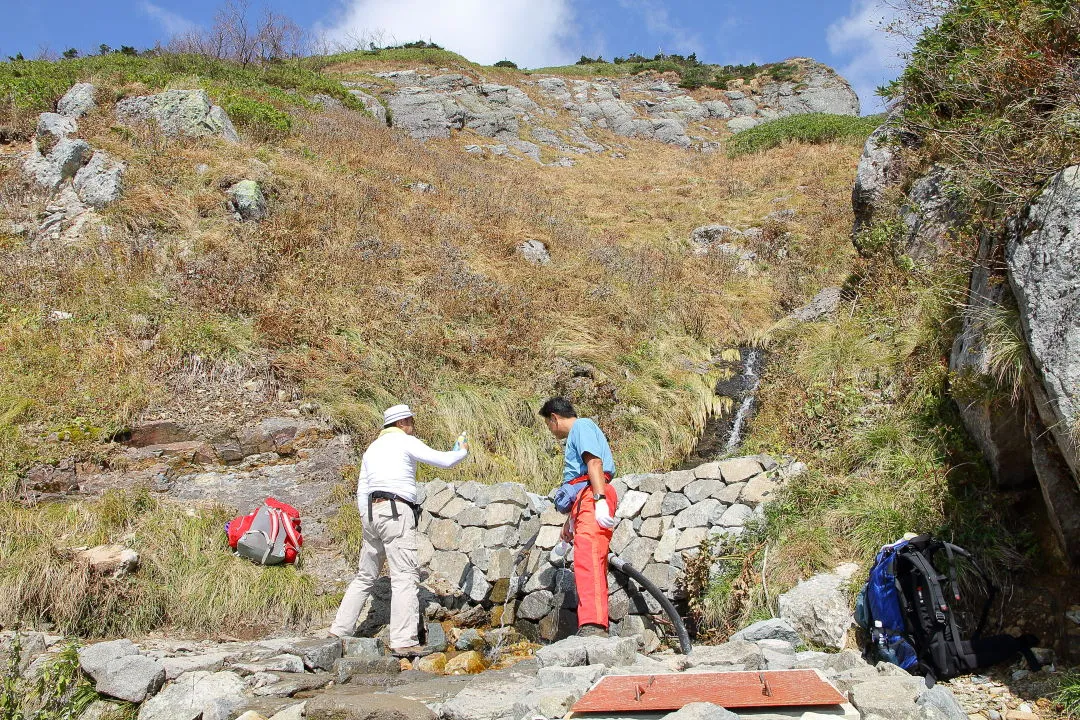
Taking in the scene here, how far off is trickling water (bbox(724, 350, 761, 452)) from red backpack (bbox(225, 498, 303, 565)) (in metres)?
5.08

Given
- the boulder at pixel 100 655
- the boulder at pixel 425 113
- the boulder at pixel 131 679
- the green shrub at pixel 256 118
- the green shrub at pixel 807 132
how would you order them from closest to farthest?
the boulder at pixel 131 679, the boulder at pixel 100 655, the green shrub at pixel 256 118, the green shrub at pixel 807 132, the boulder at pixel 425 113

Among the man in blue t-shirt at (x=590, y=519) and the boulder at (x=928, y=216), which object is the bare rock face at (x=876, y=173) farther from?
the man in blue t-shirt at (x=590, y=519)

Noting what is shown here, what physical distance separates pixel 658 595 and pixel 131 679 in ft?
12.1

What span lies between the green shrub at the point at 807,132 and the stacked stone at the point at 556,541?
57.4ft

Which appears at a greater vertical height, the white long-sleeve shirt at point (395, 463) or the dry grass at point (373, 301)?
the dry grass at point (373, 301)

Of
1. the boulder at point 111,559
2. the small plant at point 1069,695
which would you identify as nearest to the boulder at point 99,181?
the boulder at point 111,559

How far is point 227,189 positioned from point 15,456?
19.2 ft

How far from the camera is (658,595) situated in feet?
18.7

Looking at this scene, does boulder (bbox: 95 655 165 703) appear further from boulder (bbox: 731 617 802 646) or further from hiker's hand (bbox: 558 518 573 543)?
boulder (bbox: 731 617 802 646)

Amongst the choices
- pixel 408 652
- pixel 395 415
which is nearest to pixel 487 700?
pixel 408 652

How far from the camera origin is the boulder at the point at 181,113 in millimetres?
12500

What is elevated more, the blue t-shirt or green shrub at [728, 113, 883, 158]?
green shrub at [728, 113, 883, 158]

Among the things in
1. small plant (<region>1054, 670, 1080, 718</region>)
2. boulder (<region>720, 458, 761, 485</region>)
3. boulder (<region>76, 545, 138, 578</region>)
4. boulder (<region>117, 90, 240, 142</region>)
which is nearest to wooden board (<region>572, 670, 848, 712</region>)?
small plant (<region>1054, 670, 1080, 718</region>)

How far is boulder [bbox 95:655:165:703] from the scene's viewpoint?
3.95 m
